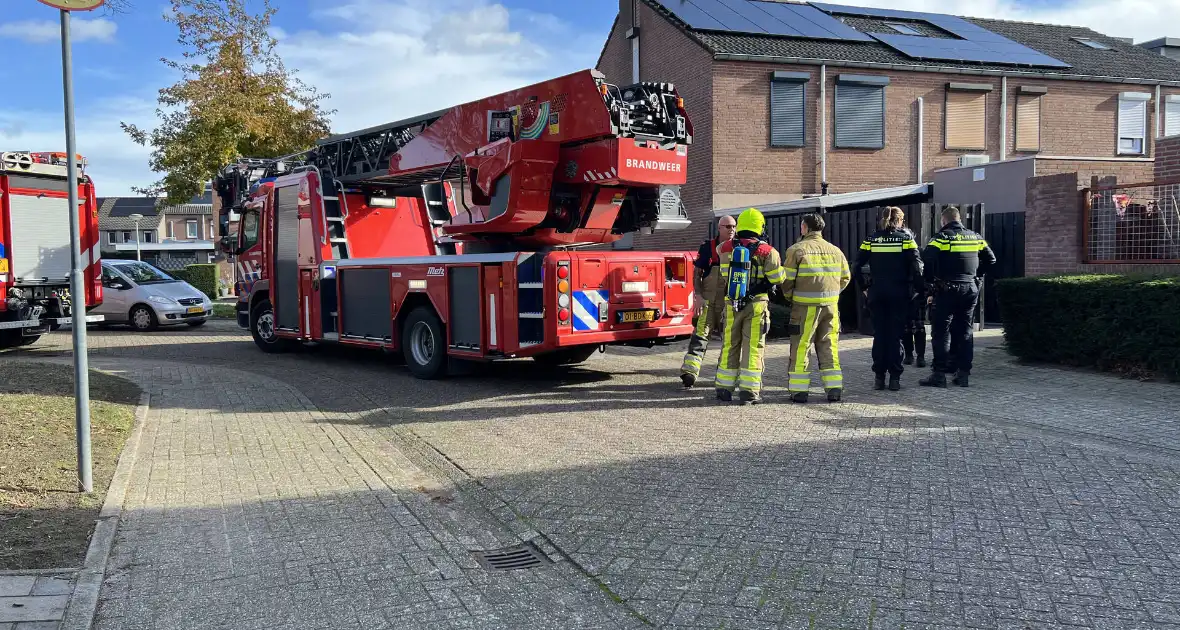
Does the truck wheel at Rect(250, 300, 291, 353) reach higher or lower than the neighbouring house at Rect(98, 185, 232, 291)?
lower

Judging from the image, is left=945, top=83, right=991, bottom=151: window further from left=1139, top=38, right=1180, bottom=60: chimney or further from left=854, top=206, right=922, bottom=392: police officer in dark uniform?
left=854, top=206, right=922, bottom=392: police officer in dark uniform

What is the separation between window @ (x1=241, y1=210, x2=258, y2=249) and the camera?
13328 mm

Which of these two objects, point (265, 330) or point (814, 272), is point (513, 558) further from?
point (265, 330)

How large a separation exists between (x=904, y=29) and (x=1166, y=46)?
491 inches

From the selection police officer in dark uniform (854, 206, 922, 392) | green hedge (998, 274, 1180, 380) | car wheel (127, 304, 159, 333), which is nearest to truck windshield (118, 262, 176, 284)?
car wheel (127, 304, 159, 333)

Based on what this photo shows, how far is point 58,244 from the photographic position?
44.5ft

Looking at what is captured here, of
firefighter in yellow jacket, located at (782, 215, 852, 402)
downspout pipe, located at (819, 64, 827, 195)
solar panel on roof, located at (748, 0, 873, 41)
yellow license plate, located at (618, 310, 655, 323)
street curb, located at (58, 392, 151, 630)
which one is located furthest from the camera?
solar panel on roof, located at (748, 0, 873, 41)

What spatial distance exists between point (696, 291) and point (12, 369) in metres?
7.60

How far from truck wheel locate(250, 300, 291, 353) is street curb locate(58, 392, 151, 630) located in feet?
22.8

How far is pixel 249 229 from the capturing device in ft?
44.3


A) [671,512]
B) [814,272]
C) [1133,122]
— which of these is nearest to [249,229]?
[814,272]

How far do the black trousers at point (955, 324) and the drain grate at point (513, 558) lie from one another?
5826 millimetres

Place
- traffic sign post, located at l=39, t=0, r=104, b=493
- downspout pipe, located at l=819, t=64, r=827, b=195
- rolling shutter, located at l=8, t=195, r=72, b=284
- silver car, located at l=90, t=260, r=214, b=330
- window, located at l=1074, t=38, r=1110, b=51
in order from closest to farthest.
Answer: traffic sign post, located at l=39, t=0, r=104, b=493
rolling shutter, located at l=8, t=195, r=72, b=284
silver car, located at l=90, t=260, r=214, b=330
downspout pipe, located at l=819, t=64, r=827, b=195
window, located at l=1074, t=38, r=1110, b=51

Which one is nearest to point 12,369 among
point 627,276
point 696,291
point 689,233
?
point 627,276
